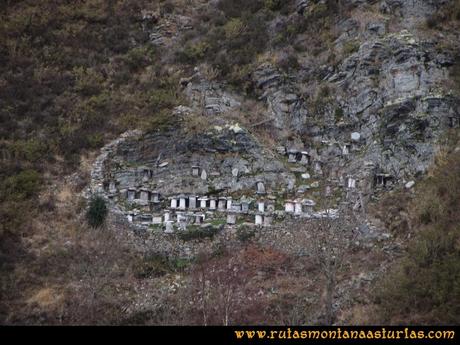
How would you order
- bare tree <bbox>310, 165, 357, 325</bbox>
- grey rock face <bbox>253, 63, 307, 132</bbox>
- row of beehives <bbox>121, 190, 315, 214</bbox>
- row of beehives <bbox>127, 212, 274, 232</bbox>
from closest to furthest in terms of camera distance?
1. bare tree <bbox>310, 165, 357, 325</bbox>
2. row of beehives <bbox>127, 212, 274, 232</bbox>
3. row of beehives <bbox>121, 190, 315, 214</bbox>
4. grey rock face <bbox>253, 63, 307, 132</bbox>

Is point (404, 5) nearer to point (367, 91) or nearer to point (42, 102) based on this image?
point (367, 91)

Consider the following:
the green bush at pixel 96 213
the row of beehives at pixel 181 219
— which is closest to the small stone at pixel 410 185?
the row of beehives at pixel 181 219

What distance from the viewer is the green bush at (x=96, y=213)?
Result: 17505 millimetres

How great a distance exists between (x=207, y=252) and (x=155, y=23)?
680 inches

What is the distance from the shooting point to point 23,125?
21828 mm

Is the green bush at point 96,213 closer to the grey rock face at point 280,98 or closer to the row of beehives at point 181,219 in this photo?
the row of beehives at point 181,219

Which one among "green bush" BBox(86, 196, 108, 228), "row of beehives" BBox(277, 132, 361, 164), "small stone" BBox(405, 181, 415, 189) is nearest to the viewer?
"small stone" BBox(405, 181, 415, 189)

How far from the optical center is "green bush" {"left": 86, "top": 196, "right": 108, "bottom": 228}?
1750cm

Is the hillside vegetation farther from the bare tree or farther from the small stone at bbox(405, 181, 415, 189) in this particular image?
the bare tree

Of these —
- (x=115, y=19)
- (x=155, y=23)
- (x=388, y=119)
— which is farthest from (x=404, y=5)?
(x=115, y=19)
